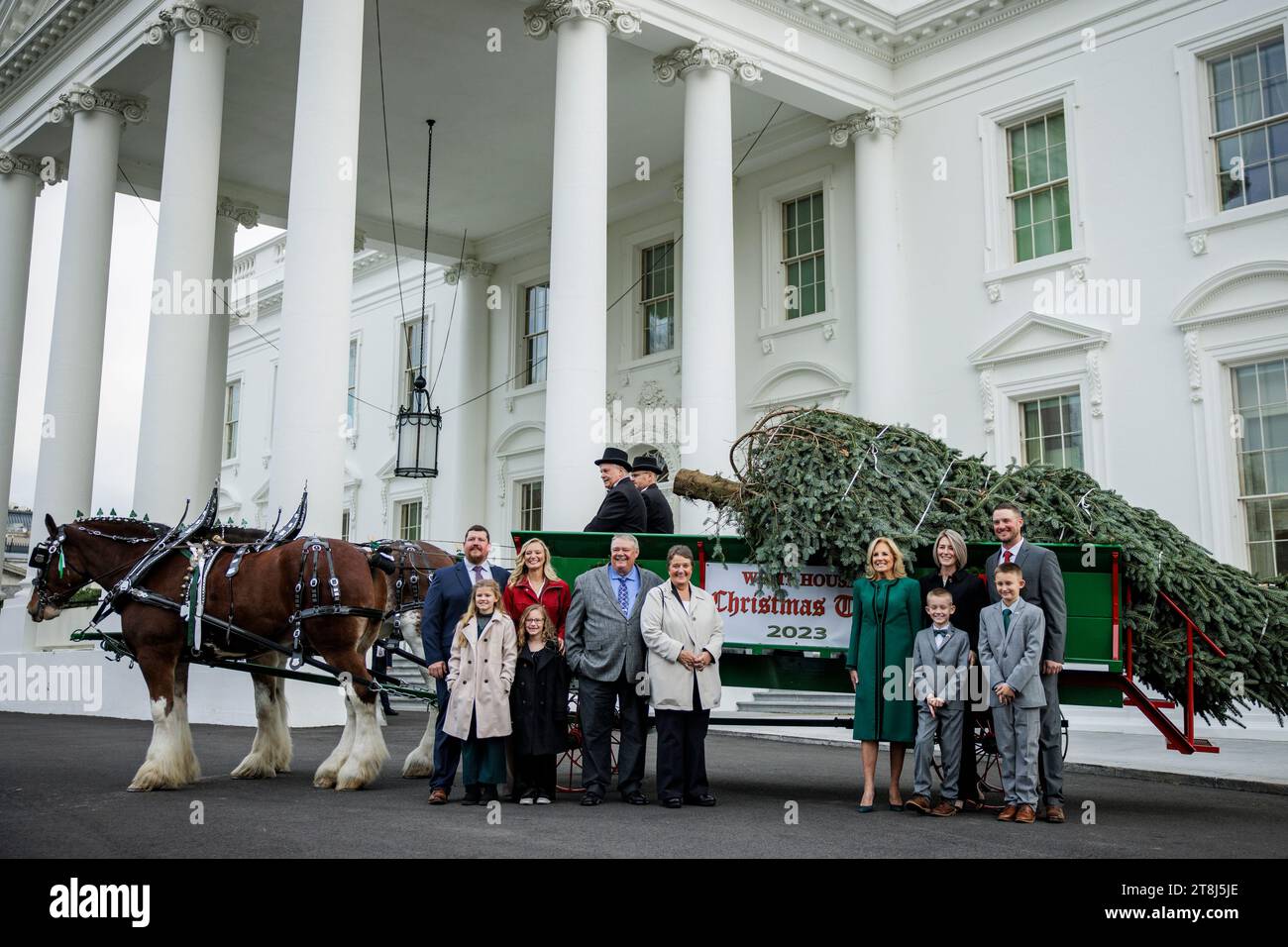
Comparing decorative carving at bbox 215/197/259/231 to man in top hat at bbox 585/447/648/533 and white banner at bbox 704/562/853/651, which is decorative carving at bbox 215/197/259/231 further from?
white banner at bbox 704/562/853/651

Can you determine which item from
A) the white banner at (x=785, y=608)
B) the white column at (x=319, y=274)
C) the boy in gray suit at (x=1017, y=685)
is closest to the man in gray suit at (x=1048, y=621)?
the boy in gray suit at (x=1017, y=685)

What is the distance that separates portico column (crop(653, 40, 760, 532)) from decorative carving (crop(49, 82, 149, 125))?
8643 millimetres

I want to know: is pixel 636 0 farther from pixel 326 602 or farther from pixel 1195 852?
pixel 1195 852

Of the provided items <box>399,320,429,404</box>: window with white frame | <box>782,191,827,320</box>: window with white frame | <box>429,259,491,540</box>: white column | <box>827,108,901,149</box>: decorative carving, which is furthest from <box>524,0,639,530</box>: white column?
<box>399,320,429,404</box>: window with white frame

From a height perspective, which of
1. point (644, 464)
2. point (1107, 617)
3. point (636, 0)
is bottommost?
point (1107, 617)

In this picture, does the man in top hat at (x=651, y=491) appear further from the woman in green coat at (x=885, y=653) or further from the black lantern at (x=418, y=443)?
→ the black lantern at (x=418, y=443)

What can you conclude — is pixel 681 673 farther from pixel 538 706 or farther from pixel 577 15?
pixel 577 15

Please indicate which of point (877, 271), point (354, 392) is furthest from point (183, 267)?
point (354, 392)

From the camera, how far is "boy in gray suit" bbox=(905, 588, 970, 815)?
7359mm

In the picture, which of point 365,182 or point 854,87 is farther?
point 365,182

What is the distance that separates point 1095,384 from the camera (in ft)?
52.1

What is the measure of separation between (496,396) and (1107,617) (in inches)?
777

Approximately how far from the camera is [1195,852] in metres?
6.10
